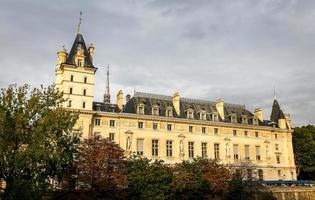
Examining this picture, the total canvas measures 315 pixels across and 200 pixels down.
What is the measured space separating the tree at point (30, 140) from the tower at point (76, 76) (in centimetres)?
2407

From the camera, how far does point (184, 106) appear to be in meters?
61.0

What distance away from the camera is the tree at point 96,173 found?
29109mm

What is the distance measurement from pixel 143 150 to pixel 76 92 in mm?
13266

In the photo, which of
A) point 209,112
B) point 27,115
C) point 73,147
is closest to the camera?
point 27,115

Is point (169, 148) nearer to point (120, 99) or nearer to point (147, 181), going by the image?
point (120, 99)

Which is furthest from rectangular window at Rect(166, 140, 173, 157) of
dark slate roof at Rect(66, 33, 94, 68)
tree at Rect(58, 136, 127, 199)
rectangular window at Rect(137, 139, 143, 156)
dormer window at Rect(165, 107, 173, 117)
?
tree at Rect(58, 136, 127, 199)

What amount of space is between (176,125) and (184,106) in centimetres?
503

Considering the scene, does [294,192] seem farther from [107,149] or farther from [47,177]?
[47,177]

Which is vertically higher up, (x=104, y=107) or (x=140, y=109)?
(x=104, y=107)

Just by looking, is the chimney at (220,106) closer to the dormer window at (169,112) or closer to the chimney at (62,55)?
the dormer window at (169,112)

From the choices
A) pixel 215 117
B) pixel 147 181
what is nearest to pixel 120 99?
pixel 215 117

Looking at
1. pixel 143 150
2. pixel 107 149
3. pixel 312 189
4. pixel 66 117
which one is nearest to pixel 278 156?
pixel 312 189

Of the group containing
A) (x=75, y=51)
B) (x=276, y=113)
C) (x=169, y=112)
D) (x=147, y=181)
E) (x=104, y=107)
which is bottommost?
(x=147, y=181)

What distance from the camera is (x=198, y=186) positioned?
35094mm
